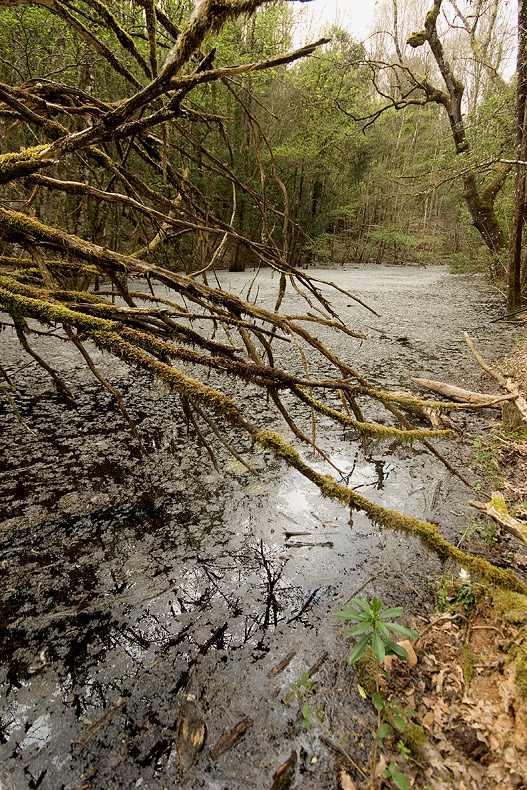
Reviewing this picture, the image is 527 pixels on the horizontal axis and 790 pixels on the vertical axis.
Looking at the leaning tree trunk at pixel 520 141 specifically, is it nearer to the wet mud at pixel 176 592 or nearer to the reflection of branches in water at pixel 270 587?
the wet mud at pixel 176 592

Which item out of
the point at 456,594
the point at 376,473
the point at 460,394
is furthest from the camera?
the point at 460,394

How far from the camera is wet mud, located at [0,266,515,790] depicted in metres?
0.88

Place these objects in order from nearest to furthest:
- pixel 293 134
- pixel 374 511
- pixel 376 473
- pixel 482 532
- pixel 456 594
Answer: pixel 374 511 → pixel 456 594 → pixel 482 532 → pixel 376 473 → pixel 293 134

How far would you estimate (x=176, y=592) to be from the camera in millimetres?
1272

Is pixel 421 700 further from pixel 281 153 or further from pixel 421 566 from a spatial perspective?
pixel 281 153

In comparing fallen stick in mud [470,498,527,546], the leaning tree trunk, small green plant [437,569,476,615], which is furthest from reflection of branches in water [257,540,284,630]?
the leaning tree trunk

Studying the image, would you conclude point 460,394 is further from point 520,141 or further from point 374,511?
point 520,141

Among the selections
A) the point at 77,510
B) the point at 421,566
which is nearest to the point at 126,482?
the point at 77,510

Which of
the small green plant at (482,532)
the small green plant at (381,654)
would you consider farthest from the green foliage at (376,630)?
the small green plant at (482,532)

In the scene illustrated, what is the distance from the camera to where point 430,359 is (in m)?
3.83

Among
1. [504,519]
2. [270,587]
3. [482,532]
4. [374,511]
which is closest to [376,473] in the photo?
[482,532]

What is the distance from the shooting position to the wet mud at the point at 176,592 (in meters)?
0.88

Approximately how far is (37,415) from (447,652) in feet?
7.87

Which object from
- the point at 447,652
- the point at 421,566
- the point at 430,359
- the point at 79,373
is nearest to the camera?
the point at 447,652
